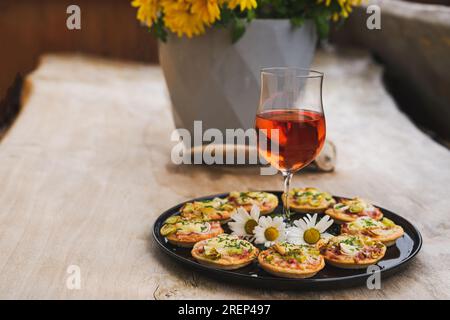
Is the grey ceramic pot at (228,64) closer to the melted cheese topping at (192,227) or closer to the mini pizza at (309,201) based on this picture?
the mini pizza at (309,201)

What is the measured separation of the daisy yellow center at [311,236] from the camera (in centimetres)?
99

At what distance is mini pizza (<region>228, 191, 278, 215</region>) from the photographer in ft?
3.74

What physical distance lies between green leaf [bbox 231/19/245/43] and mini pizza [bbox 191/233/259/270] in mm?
533

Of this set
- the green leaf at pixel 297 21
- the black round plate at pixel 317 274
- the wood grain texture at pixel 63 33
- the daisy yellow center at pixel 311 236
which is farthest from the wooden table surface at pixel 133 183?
the wood grain texture at pixel 63 33

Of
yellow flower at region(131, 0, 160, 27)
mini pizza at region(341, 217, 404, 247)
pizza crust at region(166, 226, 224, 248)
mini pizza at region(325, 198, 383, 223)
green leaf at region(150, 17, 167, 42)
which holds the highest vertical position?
yellow flower at region(131, 0, 160, 27)

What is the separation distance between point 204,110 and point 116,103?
841 millimetres

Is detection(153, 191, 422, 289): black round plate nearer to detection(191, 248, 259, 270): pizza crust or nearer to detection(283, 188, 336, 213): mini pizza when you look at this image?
detection(191, 248, 259, 270): pizza crust

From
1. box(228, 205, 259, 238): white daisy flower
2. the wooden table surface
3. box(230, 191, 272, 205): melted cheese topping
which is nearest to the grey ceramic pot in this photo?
the wooden table surface

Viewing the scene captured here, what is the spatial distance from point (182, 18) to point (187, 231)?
0.50 m

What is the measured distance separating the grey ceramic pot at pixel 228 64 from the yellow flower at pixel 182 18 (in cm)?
6

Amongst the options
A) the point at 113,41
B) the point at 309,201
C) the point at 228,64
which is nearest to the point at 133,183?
the point at 228,64

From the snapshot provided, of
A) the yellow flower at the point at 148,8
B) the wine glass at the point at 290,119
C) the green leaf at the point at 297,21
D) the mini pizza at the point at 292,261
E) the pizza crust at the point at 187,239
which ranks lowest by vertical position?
the pizza crust at the point at 187,239

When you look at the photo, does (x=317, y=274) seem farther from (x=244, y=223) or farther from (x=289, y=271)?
(x=244, y=223)
